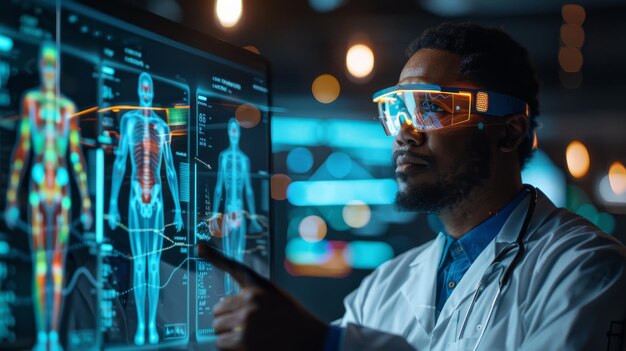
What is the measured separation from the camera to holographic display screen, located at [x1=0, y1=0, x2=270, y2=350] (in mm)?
997

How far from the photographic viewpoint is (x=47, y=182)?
103 centimetres

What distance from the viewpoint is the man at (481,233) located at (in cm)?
148

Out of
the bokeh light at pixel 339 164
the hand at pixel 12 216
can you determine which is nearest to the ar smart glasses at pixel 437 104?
the hand at pixel 12 216

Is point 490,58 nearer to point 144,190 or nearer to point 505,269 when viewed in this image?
point 505,269

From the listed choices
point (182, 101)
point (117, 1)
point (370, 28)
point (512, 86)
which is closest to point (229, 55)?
point (182, 101)

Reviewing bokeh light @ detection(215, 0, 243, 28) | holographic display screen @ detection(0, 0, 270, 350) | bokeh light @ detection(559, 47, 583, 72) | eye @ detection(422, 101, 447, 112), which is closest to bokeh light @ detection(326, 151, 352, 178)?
bokeh light @ detection(559, 47, 583, 72)

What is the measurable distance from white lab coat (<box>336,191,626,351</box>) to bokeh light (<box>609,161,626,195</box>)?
5.86 metres

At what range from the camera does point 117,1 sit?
1188 mm

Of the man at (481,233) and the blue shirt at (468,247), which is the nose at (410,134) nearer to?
the man at (481,233)

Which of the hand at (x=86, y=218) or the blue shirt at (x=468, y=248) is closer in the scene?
the hand at (x=86, y=218)

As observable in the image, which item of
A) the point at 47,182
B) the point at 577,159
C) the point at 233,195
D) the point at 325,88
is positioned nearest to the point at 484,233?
the point at 233,195

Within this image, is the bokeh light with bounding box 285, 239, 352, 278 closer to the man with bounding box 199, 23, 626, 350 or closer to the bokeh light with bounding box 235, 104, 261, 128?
the man with bounding box 199, 23, 626, 350

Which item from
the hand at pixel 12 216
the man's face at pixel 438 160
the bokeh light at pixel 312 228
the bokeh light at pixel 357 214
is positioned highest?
the man's face at pixel 438 160

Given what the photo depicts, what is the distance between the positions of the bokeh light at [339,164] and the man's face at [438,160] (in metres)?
4.68
